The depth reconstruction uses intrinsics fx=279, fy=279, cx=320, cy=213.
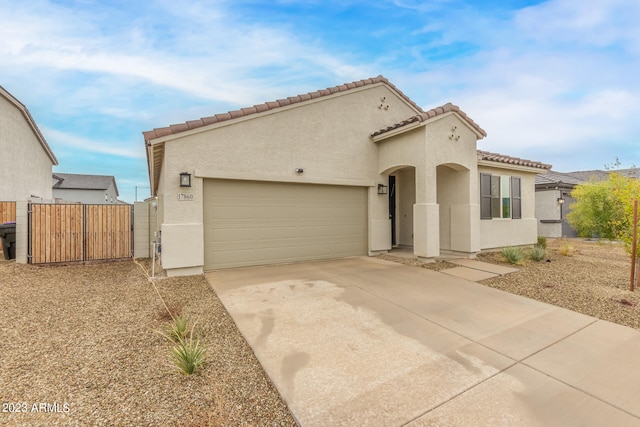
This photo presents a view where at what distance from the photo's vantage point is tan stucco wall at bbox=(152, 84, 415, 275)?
699 cm

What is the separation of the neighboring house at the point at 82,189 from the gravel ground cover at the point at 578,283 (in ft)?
135

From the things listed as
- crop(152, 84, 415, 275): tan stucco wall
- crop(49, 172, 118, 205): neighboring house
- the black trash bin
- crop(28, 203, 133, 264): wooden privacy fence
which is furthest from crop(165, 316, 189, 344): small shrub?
crop(49, 172, 118, 205): neighboring house

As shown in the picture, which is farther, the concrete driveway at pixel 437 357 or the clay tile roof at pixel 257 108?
the clay tile roof at pixel 257 108

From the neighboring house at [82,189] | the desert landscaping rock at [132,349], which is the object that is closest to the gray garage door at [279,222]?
the desert landscaping rock at [132,349]

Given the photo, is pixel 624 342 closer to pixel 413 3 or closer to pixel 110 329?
pixel 110 329

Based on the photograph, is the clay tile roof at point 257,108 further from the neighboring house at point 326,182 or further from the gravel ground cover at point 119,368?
the gravel ground cover at point 119,368

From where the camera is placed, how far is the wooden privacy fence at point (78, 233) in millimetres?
8477

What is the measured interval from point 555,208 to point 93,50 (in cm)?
2351

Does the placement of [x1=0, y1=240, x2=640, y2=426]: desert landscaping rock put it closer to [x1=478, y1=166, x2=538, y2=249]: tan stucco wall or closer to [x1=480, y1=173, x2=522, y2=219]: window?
[x1=478, y1=166, x2=538, y2=249]: tan stucco wall

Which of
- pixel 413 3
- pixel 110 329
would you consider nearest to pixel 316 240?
pixel 110 329

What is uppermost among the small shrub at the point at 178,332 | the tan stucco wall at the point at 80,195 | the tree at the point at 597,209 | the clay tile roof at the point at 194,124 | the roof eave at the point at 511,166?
the tan stucco wall at the point at 80,195

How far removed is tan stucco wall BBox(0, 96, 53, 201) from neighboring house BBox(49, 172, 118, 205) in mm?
20025

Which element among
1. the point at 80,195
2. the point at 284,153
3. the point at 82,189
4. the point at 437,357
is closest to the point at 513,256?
the point at 437,357

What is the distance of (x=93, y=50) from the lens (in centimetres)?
876
